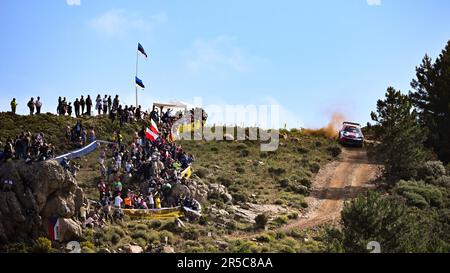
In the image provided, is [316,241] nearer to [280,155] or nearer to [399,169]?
[399,169]

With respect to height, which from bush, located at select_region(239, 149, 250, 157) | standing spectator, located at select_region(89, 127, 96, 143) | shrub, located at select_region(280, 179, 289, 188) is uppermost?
standing spectator, located at select_region(89, 127, 96, 143)

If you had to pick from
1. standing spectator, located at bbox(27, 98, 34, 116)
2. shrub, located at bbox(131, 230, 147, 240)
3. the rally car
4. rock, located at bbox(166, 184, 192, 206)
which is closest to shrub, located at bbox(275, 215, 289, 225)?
rock, located at bbox(166, 184, 192, 206)

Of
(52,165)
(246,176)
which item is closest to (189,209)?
(52,165)

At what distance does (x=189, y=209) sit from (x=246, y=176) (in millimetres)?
12981

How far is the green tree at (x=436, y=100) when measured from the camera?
220ft

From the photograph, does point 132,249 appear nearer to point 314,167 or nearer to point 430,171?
point 314,167

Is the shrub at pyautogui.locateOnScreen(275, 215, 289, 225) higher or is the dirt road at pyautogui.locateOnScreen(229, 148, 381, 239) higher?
the dirt road at pyautogui.locateOnScreen(229, 148, 381, 239)

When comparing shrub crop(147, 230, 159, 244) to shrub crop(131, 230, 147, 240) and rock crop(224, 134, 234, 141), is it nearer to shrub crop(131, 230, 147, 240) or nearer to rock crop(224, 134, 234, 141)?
shrub crop(131, 230, 147, 240)

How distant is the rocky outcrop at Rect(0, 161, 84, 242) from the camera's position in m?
34.3

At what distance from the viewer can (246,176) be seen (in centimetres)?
5372

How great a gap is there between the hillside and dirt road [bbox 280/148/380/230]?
81 cm

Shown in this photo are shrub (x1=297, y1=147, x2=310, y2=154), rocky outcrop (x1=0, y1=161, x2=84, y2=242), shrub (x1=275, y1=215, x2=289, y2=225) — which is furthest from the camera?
shrub (x1=297, y1=147, x2=310, y2=154)

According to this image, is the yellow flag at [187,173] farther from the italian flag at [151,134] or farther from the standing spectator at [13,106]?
the standing spectator at [13,106]

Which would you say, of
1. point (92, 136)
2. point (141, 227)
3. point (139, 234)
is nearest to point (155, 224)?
point (141, 227)
